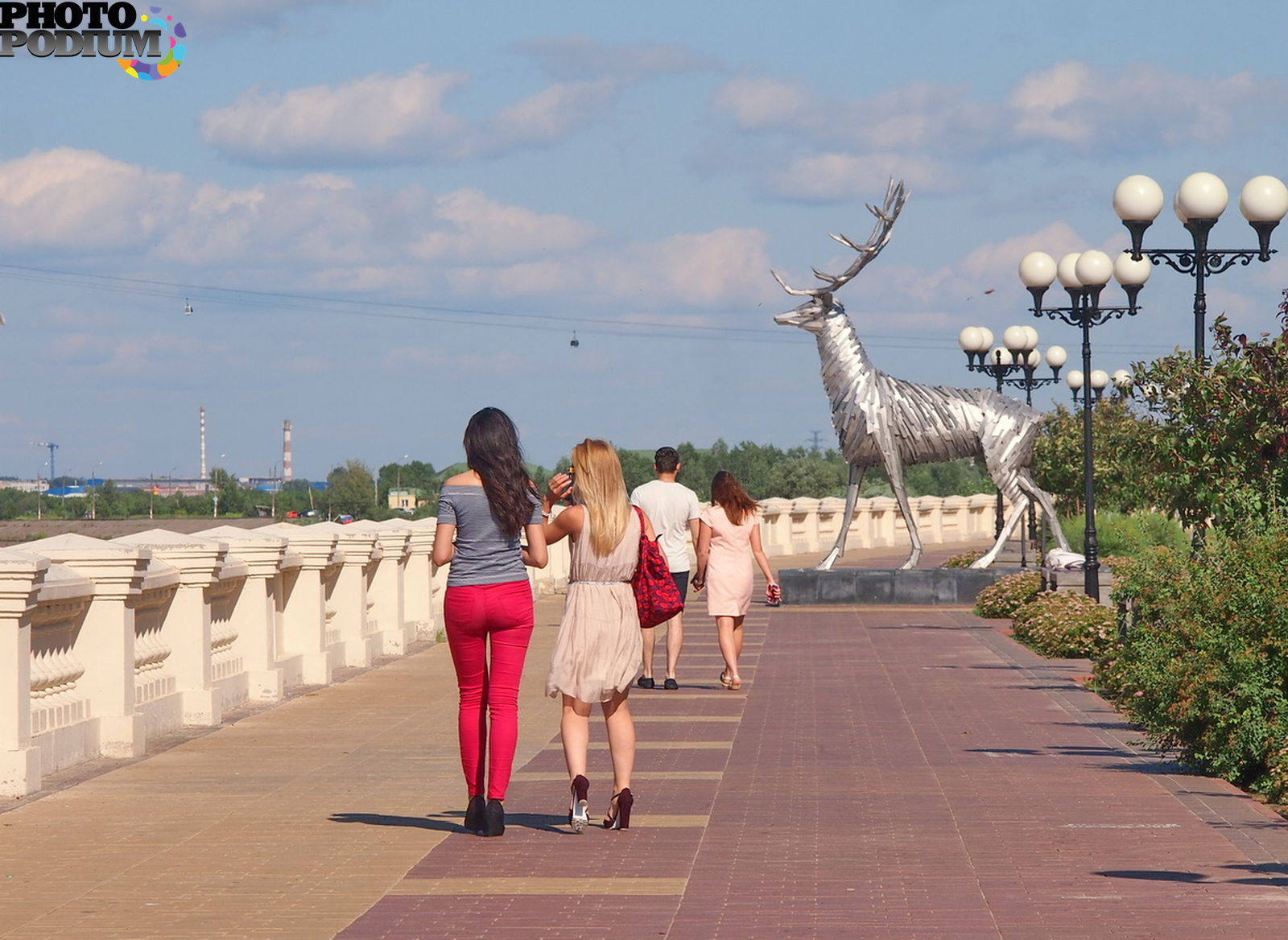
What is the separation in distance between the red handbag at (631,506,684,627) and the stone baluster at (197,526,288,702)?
6000 mm

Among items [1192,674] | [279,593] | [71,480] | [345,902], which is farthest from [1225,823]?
[71,480]

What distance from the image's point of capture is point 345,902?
24.9 feet

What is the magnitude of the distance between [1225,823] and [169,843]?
5033 millimetres

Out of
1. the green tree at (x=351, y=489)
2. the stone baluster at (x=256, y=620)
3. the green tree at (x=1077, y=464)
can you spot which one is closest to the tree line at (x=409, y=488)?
the green tree at (x=351, y=489)

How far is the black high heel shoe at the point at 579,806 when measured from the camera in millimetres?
9148

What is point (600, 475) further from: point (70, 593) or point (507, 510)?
point (70, 593)

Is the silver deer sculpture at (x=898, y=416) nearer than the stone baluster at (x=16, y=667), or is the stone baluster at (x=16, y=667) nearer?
the stone baluster at (x=16, y=667)

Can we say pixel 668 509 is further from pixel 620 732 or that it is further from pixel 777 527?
pixel 777 527

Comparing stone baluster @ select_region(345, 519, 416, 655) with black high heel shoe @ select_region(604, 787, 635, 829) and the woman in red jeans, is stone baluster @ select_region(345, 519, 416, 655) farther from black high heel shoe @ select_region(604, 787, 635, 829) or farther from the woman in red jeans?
black high heel shoe @ select_region(604, 787, 635, 829)

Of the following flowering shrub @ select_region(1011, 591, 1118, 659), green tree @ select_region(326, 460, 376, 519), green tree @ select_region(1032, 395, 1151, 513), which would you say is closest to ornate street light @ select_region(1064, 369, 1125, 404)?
green tree @ select_region(1032, 395, 1151, 513)

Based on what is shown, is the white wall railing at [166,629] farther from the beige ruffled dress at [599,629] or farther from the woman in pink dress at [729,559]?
the woman in pink dress at [729,559]

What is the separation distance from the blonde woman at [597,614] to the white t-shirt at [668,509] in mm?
6128

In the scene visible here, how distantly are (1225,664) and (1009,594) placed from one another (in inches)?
552

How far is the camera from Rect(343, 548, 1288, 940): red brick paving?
23.6 ft
